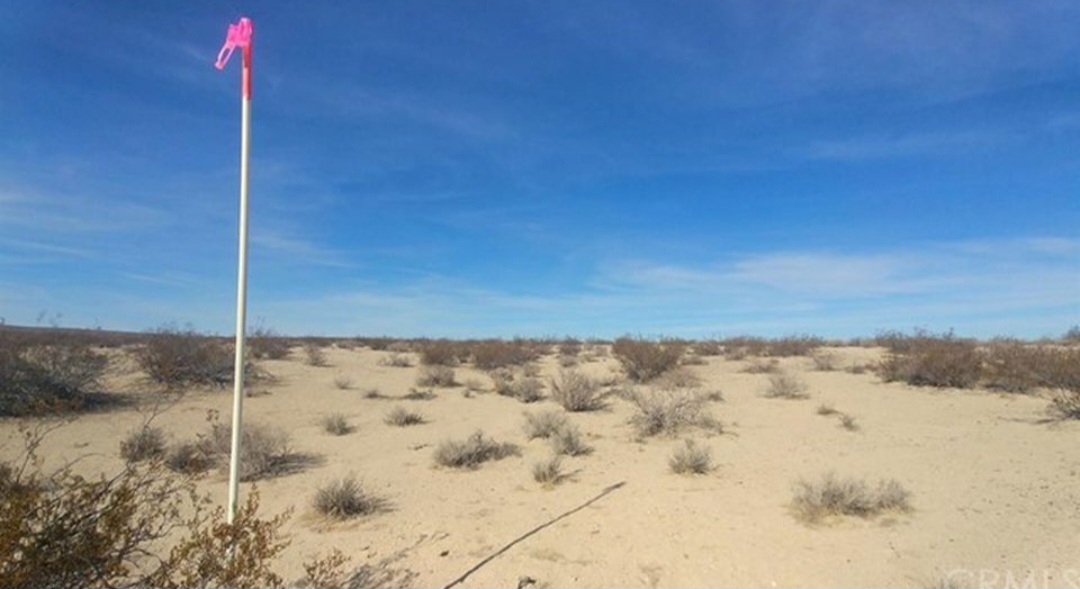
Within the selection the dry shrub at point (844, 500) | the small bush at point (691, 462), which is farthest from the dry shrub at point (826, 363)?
the dry shrub at point (844, 500)

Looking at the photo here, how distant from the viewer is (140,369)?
55.7 feet

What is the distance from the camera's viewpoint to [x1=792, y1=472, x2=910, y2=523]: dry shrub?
6352 millimetres

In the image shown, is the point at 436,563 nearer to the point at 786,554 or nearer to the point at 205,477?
the point at 786,554

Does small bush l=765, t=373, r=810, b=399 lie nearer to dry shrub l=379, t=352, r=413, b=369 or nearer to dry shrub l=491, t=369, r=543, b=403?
dry shrub l=491, t=369, r=543, b=403

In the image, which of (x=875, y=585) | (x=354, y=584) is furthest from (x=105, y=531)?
(x=875, y=585)

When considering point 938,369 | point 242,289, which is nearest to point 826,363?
point 938,369

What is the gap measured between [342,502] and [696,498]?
12.4 feet

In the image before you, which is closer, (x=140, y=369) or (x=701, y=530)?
(x=701, y=530)

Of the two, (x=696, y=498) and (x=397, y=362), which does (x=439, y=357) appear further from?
(x=696, y=498)

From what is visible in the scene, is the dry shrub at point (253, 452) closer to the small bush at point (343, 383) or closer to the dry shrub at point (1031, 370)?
the small bush at point (343, 383)

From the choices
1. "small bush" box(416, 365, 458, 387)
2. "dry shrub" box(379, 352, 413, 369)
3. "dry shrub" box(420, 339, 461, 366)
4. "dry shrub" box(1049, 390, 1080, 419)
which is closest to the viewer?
"dry shrub" box(1049, 390, 1080, 419)

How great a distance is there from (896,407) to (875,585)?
1023 centimetres

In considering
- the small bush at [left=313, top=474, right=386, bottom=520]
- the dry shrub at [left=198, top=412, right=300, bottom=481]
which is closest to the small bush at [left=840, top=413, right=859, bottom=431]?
the small bush at [left=313, top=474, right=386, bottom=520]

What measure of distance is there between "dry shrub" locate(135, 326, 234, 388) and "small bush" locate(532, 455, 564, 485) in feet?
38.0
